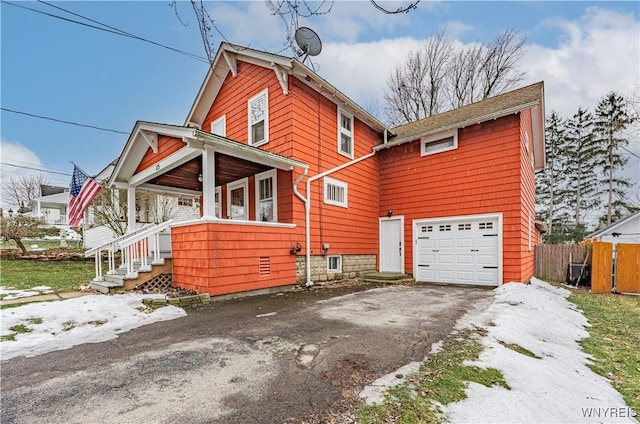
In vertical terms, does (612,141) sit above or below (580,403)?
above

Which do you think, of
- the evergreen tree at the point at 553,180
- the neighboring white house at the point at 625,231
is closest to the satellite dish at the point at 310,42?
the neighboring white house at the point at 625,231

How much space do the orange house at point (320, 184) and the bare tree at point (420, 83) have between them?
35.6 feet

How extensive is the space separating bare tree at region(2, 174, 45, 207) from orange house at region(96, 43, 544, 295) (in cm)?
3405

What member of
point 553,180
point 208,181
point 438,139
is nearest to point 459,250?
point 438,139

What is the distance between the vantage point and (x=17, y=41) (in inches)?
310

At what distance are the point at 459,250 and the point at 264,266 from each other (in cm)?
612

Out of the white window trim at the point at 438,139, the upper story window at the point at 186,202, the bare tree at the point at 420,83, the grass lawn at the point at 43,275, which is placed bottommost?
the grass lawn at the point at 43,275

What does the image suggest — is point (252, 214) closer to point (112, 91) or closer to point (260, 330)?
point (260, 330)

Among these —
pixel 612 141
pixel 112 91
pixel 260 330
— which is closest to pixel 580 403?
pixel 260 330

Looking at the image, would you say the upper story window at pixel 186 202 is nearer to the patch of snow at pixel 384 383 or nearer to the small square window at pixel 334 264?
the small square window at pixel 334 264

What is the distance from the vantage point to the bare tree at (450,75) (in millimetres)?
19375

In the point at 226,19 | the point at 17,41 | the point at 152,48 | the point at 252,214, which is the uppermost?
the point at 17,41

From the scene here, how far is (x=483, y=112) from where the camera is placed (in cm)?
920

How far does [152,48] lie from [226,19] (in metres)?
2.83
